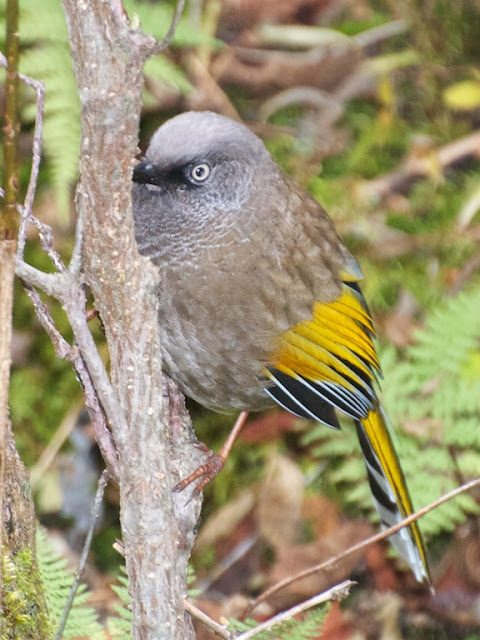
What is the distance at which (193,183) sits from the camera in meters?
2.66

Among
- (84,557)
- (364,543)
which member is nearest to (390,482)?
(364,543)

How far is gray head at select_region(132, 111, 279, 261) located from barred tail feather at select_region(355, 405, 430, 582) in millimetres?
Result: 874

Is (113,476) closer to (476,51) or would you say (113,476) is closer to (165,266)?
(165,266)

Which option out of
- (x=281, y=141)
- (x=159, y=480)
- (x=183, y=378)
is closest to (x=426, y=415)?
(x=183, y=378)

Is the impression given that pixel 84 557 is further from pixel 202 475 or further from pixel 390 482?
pixel 390 482

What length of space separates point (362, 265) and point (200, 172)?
1.78 metres

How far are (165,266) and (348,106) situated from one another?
8.85ft

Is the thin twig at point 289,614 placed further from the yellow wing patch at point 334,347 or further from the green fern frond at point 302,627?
the yellow wing patch at point 334,347

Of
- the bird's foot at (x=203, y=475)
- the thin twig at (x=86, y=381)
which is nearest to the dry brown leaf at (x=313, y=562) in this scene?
the bird's foot at (x=203, y=475)

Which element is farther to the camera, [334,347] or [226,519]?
[226,519]

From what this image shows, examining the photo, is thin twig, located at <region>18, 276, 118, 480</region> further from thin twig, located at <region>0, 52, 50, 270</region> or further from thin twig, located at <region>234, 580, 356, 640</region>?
thin twig, located at <region>234, 580, 356, 640</region>

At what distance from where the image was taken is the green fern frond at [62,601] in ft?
7.25

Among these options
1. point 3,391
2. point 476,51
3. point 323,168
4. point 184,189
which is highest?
point 476,51

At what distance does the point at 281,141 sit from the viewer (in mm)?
4668
